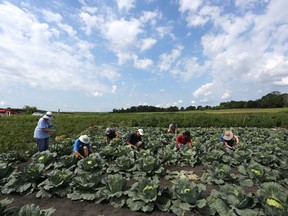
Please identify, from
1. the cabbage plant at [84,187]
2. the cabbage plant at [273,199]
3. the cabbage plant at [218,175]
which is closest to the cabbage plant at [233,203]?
the cabbage plant at [273,199]

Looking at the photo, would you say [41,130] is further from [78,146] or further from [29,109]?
[29,109]

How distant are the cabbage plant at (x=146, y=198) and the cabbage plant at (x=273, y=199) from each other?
171 cm

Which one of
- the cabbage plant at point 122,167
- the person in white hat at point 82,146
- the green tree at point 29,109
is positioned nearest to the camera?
the cabbage plant at point 122,167

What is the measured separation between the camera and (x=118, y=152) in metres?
8.58

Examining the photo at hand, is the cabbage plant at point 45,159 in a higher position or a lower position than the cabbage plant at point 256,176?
higher

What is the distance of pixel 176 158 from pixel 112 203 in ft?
13.0

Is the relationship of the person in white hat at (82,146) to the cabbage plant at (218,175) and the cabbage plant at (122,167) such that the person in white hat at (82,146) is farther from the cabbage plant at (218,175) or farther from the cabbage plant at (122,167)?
the cabbage plant at (218,175)

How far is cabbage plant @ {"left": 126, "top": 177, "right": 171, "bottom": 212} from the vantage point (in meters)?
4.59

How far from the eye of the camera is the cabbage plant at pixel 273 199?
3.87 meters

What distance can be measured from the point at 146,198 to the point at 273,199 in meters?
2.26

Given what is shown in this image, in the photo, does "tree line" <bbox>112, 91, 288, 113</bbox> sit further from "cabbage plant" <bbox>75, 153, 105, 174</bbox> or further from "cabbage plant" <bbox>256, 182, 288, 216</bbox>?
"cabbage plant" <bbox>256, 182, 288, 216</bbox>

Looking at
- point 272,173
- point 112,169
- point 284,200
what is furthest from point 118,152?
point 284,200

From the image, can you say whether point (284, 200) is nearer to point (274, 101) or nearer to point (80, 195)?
point (80, 195)

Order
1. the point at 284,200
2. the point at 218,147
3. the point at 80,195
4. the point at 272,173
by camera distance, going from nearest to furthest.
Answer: the point at 284,200
the point at 80,195
the point at 272,173
the point at 218,147
